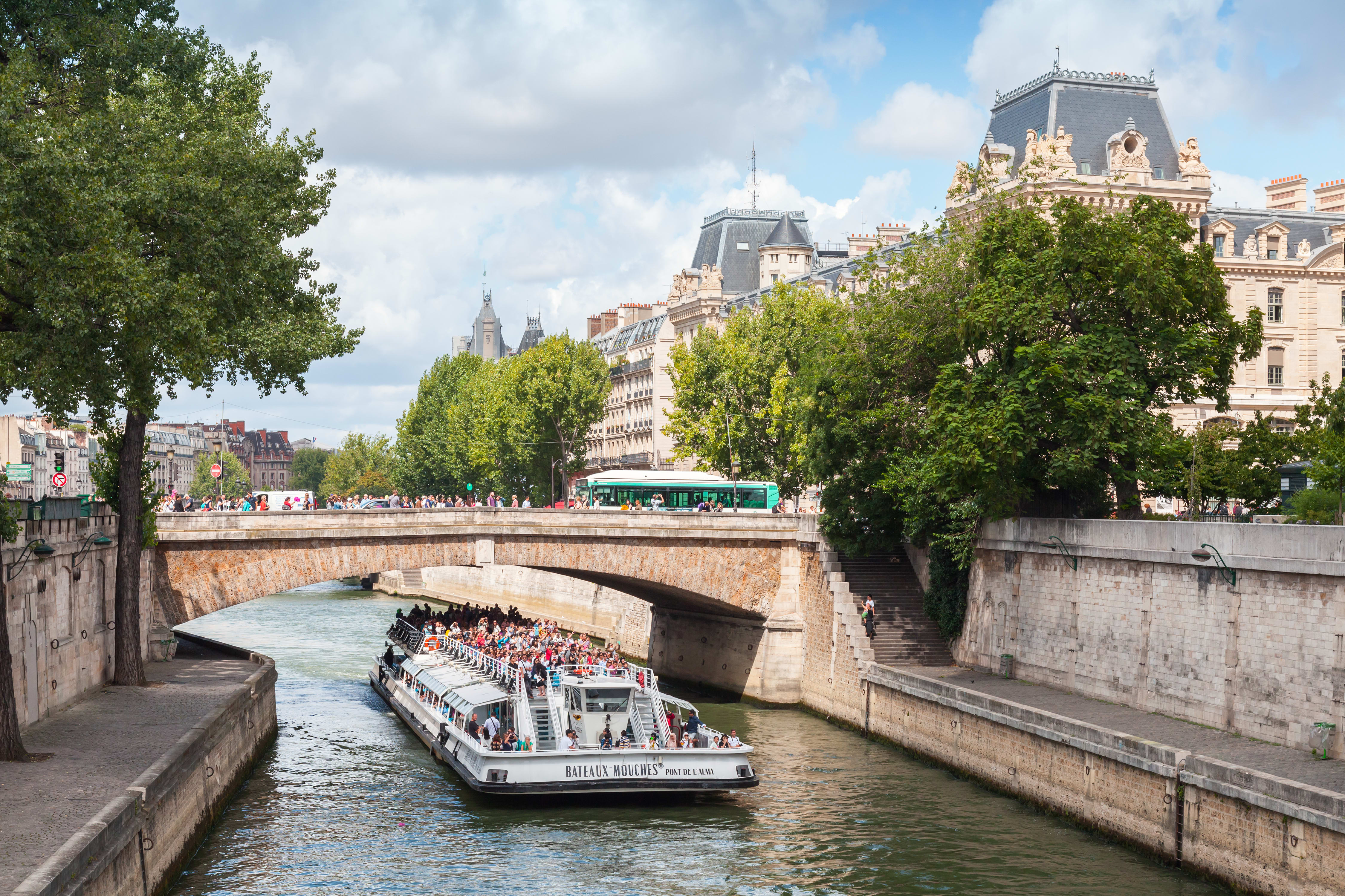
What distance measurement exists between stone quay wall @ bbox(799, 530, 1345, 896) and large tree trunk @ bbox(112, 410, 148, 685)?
65.0 feet

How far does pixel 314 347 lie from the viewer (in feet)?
131

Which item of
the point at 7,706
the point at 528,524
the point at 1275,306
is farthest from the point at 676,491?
the point at 7,706

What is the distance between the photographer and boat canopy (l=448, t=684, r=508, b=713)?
3816 cm

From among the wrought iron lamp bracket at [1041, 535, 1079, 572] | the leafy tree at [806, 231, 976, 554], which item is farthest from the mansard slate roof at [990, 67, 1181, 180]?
the wrought iron lamp bracket at [1041, 535, 1079, 572]

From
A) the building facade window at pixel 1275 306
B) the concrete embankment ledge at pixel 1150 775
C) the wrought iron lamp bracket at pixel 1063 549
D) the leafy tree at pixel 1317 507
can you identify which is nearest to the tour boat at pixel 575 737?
the concrete embankment ledge at pixel 1150 775

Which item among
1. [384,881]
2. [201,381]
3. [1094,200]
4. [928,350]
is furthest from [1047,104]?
[384,881]

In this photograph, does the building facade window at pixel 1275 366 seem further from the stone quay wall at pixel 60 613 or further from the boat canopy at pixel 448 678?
the stone quay wall at pixel 60 613

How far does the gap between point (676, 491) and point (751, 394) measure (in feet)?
28.2

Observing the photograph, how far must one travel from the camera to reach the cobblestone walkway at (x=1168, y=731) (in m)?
27.3

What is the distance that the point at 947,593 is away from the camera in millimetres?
46031

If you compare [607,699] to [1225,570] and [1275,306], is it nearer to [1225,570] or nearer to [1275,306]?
[1225,570]

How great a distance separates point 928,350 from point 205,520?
72.4 ft

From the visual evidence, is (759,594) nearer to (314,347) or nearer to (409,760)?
(409,760)

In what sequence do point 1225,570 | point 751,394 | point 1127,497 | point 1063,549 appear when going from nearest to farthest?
point 1225,570
point 1063,549
point 1127,497
point 751,394
